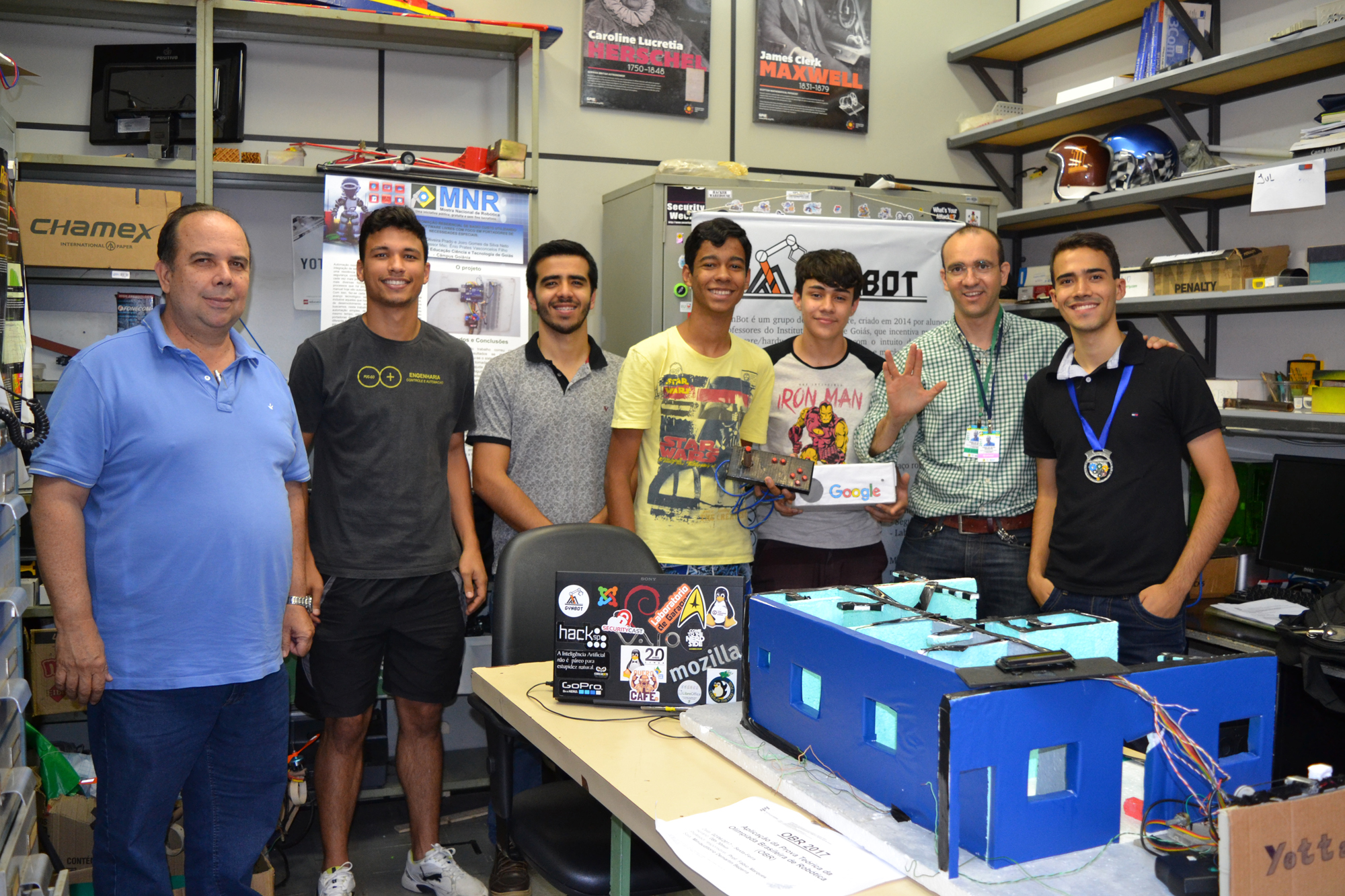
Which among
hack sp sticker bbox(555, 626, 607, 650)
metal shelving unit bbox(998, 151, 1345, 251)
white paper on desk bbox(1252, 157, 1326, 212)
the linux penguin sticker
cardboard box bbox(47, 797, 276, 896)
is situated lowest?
cardboard box bbox(47, 797, 276, 896)

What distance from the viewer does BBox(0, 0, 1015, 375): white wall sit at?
3.52 meters

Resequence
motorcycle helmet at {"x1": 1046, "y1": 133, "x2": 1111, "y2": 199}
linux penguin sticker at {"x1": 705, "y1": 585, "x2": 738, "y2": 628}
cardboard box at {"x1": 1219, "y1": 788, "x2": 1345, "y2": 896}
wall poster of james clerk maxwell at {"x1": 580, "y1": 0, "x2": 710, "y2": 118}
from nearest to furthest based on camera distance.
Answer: cardboard box at {"x1": 1219, "y1": 788, "x2": 1345, "y2": 896}, linux penguin sticker at {"x1": 705, "y1": 585, "x2": 738, "y2": 628}, motorcycle helmet at {"x1": 1046, "y1": 133, "x2": 1111, "y2": 199}, wall poster of james clerk maxwell at {"x1": 580, "y1": 0, "x2": 710, "y2": 118}

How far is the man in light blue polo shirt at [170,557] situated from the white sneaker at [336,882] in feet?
1.69

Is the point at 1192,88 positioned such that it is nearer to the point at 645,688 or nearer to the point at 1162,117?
the point at 1162,117

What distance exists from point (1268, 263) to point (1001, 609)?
63.0 inches

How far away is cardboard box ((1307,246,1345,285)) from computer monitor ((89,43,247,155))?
11.5 feet

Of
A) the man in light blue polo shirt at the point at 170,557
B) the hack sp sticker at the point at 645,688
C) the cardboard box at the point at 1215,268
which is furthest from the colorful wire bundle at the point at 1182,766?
the cardboard box at the point at 1215,268

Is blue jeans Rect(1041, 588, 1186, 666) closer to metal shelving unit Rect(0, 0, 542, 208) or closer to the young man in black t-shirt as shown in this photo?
the young man in black t-shirt

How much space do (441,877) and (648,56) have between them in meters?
3.20

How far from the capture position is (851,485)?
269cm

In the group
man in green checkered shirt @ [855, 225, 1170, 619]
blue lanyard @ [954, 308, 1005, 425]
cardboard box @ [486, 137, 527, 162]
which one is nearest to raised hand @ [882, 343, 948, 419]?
man in green checkered shirt @ [855, 225, 1170, 619]

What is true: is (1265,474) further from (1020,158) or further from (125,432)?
(125,432)

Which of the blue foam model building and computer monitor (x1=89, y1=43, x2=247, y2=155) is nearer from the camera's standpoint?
the blue foam model building

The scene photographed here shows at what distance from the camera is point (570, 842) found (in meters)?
1.92
